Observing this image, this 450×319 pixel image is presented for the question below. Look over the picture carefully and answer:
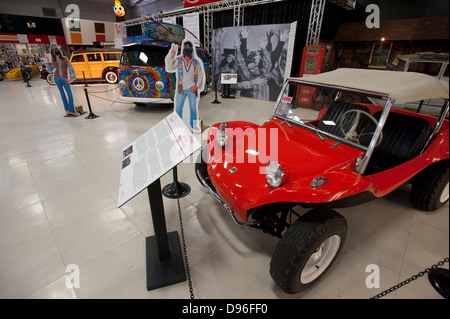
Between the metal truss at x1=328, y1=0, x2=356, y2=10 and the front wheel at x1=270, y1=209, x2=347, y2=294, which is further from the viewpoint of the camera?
the metal truss at x1=328, y1=0, x2=356, y2=10

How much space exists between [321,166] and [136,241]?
1.93 meters

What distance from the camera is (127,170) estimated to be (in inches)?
68.5

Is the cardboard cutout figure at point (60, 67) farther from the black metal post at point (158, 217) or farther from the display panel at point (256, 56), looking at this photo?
the black metal post at point (158, 217)

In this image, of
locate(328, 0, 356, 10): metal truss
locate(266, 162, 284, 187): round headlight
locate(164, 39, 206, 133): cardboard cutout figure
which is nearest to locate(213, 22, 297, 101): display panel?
locate(328, 0, 356, 10): metal truss

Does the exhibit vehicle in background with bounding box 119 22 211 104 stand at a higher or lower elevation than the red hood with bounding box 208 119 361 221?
→ higher

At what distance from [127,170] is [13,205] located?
7.16 ft

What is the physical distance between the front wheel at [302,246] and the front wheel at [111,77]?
1408 centimetres

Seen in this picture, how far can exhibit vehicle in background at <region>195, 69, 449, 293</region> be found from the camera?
161 cm

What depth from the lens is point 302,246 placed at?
1.52m

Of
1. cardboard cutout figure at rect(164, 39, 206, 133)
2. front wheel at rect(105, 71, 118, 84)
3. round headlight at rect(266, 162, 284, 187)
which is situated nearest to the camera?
round headlight at rect(266, 162, 284, 187)

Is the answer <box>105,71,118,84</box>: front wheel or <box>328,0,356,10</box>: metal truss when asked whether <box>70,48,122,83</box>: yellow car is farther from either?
<box>328,0,356,10</box>: metal truss
